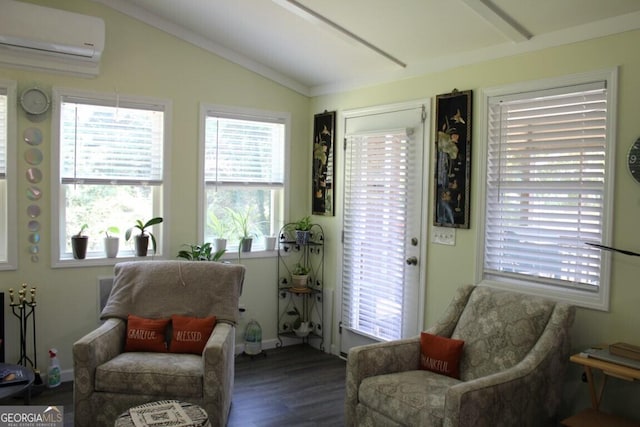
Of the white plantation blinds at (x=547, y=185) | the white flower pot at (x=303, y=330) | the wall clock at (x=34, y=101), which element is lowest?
the white flower pot at (x=303, y=330)

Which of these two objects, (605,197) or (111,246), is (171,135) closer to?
(111,246)

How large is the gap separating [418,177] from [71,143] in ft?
8.46

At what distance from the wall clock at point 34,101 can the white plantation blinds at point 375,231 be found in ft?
7.63

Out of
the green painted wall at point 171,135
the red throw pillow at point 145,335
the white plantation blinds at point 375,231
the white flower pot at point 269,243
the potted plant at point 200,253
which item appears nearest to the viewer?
the red throw pillow at point 145,335

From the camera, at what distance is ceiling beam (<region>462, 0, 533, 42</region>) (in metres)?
2.86

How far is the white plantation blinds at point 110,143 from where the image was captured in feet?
13.0

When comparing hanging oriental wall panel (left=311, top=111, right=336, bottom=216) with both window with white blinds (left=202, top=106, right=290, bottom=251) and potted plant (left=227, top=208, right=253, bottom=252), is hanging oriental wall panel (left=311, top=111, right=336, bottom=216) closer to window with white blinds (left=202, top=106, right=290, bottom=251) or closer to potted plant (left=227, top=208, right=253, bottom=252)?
window with white blinds (left=202, top=106, right=290, bottom=251)

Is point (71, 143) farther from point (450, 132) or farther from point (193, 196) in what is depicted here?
point (450, 132)

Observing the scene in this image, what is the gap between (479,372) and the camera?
2965 millimetres

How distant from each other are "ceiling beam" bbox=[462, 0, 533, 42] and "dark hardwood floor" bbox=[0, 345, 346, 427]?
2576 millimetres

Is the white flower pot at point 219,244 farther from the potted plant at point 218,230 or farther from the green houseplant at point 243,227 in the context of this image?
the green houseplant at point 243,227

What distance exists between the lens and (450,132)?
3.66m

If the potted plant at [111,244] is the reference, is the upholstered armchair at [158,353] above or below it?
below
